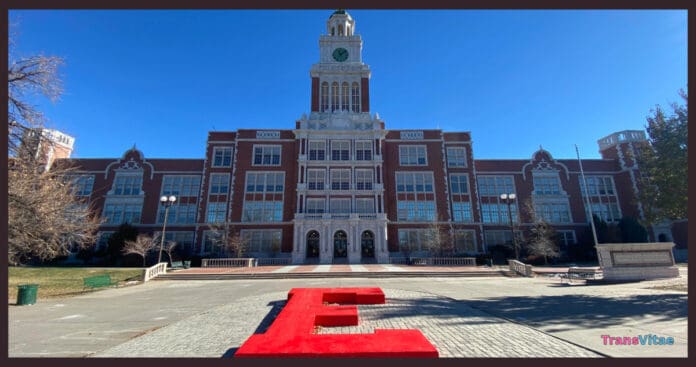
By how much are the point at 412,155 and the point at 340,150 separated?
913 cm

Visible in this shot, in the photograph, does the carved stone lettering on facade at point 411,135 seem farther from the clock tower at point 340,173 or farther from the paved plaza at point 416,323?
the paved plaza at point 416,323

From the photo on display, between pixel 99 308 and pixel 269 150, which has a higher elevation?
pixel 269 150

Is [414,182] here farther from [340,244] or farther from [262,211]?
[262,211]

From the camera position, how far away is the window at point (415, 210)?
116 ft

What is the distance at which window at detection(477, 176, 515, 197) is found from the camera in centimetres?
3888

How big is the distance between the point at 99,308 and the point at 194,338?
684 centimetres

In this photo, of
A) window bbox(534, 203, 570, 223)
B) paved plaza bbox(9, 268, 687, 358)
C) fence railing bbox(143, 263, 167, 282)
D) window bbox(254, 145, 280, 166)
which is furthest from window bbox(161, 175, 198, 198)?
window bbox(534, 203, 570, 223)

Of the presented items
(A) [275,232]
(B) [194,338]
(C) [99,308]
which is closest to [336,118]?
(A) [275,232]

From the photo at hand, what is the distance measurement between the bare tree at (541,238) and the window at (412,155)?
13431 millimetres

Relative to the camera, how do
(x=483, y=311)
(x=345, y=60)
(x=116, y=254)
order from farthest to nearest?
1. (x=345, y=60)
2. (x=116, y=254)
3. (x=483, y=311)

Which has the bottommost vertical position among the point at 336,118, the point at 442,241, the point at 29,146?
the point at 442,241

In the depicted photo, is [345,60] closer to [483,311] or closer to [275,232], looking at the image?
[275,232]

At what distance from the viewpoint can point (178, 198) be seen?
37.8 meters

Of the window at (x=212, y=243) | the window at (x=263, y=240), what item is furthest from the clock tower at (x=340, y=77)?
the window at (x=212, y=243)
